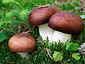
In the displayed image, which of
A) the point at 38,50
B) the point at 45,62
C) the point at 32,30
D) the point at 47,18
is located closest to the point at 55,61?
the point at 45,62

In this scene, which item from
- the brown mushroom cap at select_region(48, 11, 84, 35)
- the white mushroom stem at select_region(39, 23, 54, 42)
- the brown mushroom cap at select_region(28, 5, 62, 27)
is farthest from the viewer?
the white mushroom stem at select_region(39, 23, 54, 42)

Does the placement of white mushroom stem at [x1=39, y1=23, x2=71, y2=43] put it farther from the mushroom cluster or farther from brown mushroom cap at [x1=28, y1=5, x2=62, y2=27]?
brown mushroom cap at [x1=28, y1=5, x2=62, y2=27]

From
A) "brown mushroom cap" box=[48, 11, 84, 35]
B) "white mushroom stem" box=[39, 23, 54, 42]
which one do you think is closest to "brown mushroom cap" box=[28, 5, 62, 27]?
"brown mushroom cap" box=[48, 11, 84, 35]

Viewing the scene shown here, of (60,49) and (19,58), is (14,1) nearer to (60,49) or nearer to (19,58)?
(19,58)

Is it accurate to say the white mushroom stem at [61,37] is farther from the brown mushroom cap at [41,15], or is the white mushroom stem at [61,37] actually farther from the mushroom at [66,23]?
the brown mushroom cap at [41,15]

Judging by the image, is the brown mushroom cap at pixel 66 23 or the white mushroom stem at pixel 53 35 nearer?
the brown mushroom cap at pixel 66 23

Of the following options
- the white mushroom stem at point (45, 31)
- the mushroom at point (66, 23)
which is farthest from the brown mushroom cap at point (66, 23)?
the white mushroom stem at point (45, 31)

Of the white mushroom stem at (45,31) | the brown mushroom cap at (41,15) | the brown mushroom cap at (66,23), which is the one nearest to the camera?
the brown mushroom cap at (66,23)

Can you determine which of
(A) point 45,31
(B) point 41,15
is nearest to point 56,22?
(B) point 41,15

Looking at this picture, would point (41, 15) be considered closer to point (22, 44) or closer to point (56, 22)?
point (56, 22)
